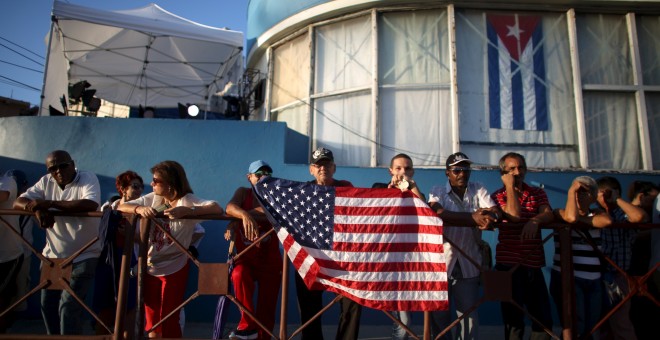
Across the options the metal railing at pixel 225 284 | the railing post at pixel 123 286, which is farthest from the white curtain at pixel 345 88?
the railing post at pixel 123 286

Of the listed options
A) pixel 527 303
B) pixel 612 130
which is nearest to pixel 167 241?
pixel 527 303

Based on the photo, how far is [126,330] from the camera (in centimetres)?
355

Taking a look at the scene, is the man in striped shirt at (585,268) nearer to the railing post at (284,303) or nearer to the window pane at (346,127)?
the railing post at (284,303)

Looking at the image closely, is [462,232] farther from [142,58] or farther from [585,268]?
[142,58]

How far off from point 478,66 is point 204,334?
534 cm

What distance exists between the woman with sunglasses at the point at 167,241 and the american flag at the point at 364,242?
618 mm

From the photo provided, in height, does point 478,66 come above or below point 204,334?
above

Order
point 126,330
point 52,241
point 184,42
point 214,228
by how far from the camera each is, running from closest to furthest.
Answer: point 126,330
point 52,241
point 214,228
point 184,42

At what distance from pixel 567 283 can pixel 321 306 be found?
1.96 m

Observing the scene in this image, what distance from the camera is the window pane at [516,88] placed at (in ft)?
20.5

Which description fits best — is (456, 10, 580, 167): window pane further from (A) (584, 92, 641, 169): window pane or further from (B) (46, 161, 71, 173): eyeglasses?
(B) (46, 161, 71, 173): eyeglasses

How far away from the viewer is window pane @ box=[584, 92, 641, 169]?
6.29m

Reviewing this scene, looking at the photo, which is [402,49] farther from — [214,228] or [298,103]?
[214,228]

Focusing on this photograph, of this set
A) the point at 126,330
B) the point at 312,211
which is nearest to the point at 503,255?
the point at 312,211
